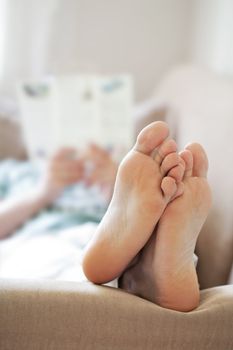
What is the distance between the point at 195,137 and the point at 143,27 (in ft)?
3.73

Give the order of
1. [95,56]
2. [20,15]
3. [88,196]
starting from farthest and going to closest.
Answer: [95,56] → [20,15] → [88,196]

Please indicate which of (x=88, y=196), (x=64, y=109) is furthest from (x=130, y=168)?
(x=64, y=109)

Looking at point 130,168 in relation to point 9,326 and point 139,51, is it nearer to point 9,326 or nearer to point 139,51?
point 9,326

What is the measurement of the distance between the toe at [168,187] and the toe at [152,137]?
63 mm

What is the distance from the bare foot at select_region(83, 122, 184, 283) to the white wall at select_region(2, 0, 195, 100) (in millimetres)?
1336

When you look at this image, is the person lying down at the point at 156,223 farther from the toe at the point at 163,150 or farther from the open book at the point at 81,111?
the open book at the point at 81,111

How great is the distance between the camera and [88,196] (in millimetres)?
1455

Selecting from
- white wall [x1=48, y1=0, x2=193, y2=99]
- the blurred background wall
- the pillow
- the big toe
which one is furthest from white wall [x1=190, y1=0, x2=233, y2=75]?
the big toe

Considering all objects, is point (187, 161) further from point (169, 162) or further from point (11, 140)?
point (11, 140)

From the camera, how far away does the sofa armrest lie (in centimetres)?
73

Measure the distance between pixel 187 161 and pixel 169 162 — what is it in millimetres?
41

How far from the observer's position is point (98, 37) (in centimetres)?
221

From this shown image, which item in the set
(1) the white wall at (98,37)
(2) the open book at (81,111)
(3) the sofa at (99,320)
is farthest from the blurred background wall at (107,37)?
(3) the sofa at (99,320)

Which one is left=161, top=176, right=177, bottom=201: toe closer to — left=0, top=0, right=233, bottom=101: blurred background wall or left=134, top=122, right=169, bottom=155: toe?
left=134, top=122, right=169, bottom=155: toe
